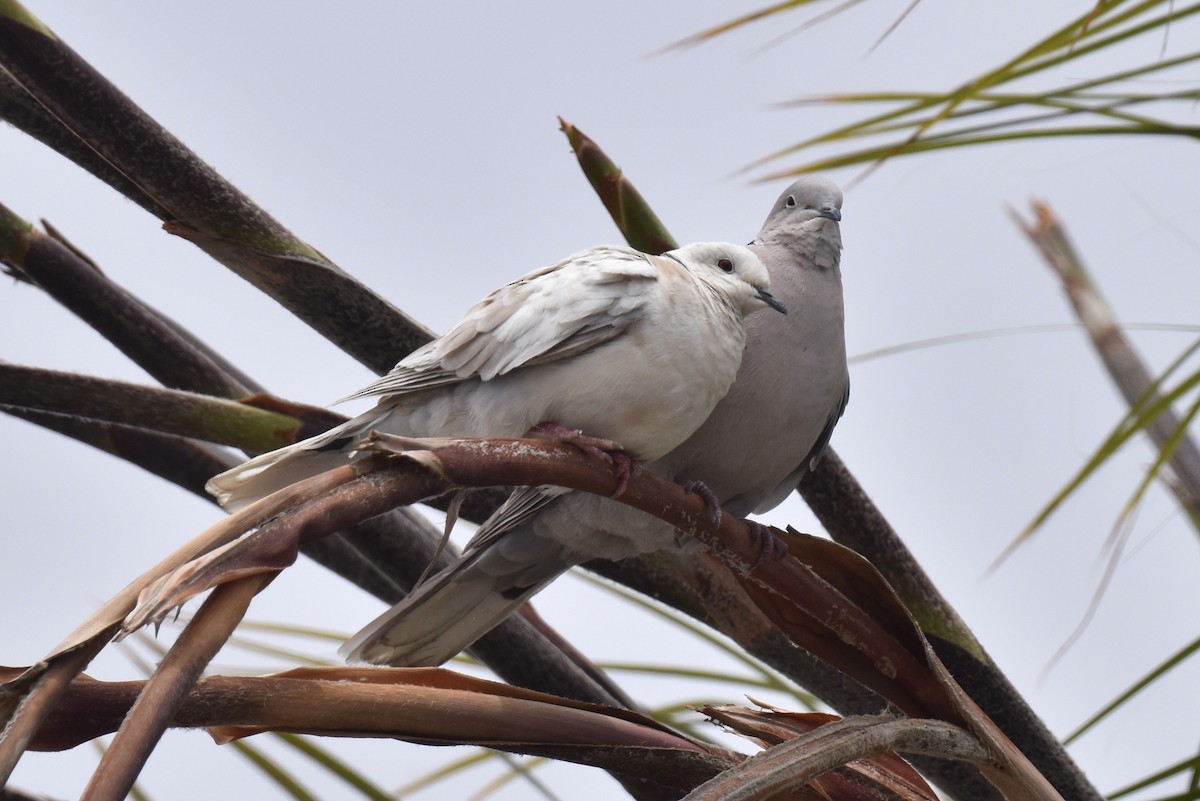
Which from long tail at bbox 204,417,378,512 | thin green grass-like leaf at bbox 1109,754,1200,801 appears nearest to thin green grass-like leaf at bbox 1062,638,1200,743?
thin green grass-like leaf at bbox 1109,754,1200,801

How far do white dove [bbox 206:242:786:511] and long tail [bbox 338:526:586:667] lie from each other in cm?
31

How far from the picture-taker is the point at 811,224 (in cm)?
274

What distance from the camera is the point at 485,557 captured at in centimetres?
234

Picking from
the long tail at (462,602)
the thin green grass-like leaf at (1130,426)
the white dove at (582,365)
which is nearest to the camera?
the thin green grass-like leaf at (1130,426)

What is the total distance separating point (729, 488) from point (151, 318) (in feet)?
3.71

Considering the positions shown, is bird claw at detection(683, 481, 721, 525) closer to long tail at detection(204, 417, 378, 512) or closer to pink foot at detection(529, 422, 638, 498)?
pink foot at detection(529, 422, 638, 498)

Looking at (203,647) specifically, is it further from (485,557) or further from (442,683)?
(485,557)

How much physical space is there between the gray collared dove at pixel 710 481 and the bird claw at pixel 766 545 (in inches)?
10.1

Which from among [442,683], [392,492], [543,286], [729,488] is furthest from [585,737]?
[729,488]

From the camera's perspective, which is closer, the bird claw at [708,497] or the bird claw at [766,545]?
the bird claw at [766,545]

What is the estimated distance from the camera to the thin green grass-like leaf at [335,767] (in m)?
2.06

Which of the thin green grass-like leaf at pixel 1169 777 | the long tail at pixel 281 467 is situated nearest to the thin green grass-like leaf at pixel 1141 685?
the thin green grass-like leaf at pixel 1169 777

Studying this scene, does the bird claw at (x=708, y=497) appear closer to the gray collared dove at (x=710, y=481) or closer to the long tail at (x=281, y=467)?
the gray collared dove at (x=710, y=481)

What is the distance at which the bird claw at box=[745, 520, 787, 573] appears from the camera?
174 centimetres
